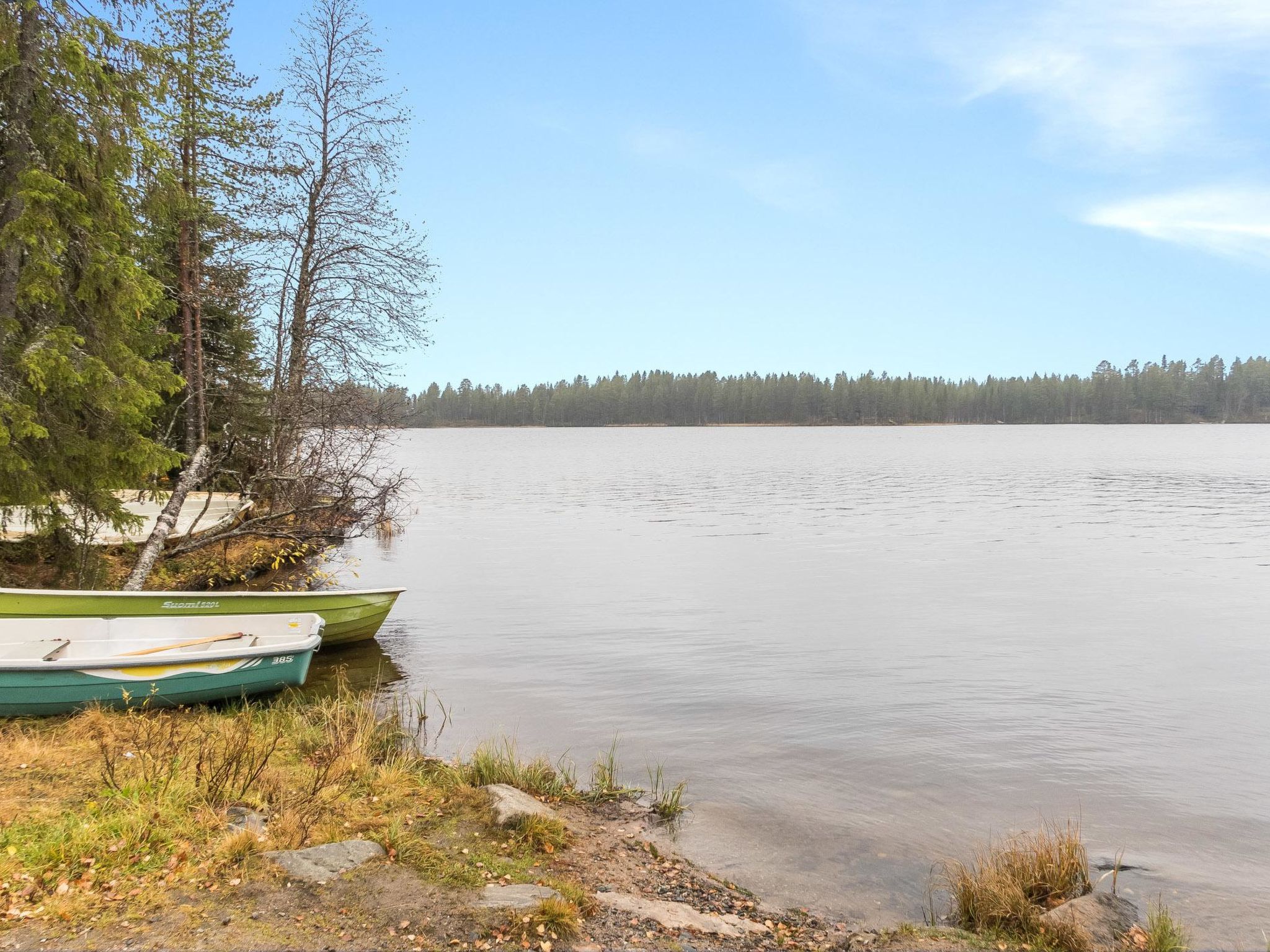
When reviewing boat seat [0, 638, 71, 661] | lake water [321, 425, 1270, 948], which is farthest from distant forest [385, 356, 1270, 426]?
boat seat [0, 638, 71, 661]

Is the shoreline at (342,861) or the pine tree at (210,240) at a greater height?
the pine tree at (210,240)

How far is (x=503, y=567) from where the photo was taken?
22891 mm

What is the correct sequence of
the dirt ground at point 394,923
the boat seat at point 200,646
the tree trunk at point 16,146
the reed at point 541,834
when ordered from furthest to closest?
the tree trunk at point 16,146 < the boat seat at point 200,646 < the reed at point 541,834 < the dirt ground at point 394,923

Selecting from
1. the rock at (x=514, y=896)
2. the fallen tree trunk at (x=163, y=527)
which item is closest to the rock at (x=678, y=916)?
the rock at (x=514, y=896)

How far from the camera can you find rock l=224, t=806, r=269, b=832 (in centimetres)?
582

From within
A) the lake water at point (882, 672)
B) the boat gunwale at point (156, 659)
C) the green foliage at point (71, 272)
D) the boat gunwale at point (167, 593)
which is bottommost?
the lake water at point (882, 672)

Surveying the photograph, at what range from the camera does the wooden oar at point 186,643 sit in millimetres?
9742

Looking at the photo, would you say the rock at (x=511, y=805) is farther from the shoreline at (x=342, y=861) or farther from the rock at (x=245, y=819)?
the rock at (x=245, y=819)

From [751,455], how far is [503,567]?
204 feet

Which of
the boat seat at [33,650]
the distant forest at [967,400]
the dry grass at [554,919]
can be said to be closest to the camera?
the dry grass at [554,919]

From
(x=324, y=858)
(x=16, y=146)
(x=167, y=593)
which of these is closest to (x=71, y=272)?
(x=16, y=146)

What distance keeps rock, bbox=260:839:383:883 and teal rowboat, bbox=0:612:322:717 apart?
4419 millimetres

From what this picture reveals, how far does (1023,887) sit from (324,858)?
4.83m

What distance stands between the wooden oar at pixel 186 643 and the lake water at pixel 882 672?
2578mm
